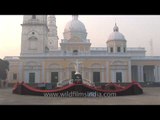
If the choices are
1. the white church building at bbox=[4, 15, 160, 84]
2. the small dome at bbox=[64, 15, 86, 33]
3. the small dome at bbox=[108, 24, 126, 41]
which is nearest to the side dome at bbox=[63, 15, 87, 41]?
the small dome at bbox=[64, 15, 86, 33]

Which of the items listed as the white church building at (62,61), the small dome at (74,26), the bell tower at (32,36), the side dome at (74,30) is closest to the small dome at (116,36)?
the white church building at (62,61)

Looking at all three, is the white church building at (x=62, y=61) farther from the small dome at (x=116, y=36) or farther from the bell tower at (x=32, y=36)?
the small dome at (x=116, y=36)

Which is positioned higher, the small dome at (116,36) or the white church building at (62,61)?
the small dome at (116,36)

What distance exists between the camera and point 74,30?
5197 centimetres

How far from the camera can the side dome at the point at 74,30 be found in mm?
51656

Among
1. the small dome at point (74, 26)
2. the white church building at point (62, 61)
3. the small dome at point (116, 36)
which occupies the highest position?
the small dome at point (74, 26)

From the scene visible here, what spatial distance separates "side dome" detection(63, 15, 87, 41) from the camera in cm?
5166

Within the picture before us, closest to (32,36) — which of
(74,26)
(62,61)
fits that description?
(62,61)

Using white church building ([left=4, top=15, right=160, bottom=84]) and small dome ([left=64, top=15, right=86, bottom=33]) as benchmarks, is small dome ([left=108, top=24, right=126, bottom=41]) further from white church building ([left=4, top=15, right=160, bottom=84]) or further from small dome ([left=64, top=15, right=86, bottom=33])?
small dome ([left=64, top=15, right=86, bottom=33])
